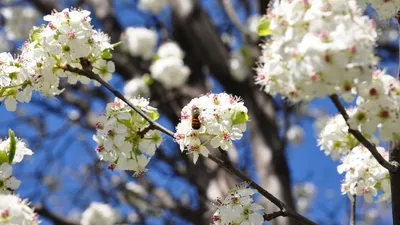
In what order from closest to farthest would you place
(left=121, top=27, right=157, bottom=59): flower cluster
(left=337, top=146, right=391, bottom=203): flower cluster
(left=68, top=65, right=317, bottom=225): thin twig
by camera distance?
(left=68, top=65, right=317, bottom=225): thin twig
(left=337, top=146, right=391, bottom=203): flower cluster
(left=121, top=27, right=157, bottom=59): flower cluster

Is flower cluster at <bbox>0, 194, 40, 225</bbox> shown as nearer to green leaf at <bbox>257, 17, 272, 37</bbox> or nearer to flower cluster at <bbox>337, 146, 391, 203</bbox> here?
green leaf at <bbox>257, 17, 272, 37</bbox>

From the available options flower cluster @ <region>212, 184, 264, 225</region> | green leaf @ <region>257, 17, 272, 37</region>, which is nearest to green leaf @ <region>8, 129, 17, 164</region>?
flower cluster @ <region>212, 184, 264, 225</region>

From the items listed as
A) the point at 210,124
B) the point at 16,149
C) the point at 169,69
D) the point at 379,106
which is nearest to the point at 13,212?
the point at 16,149

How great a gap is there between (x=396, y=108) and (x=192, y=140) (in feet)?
2.05

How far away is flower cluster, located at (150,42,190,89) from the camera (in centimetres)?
489

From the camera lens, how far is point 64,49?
71.0 inches

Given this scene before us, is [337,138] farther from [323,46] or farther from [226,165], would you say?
[323,46]

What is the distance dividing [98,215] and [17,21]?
8.12 feet

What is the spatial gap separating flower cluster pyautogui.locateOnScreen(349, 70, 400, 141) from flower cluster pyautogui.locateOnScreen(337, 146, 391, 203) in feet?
1.50

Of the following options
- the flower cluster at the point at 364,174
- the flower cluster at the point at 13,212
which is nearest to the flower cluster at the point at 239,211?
the flower cluster at the point at 364,174

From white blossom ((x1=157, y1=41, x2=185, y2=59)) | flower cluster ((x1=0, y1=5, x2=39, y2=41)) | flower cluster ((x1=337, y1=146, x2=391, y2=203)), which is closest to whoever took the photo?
flower cluster ((x1=337, y1=146, x2=391, y2=203))

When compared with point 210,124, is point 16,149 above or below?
below

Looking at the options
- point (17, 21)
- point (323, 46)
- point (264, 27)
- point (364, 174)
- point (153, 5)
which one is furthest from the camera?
point (153, 5)

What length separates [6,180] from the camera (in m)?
1.70
